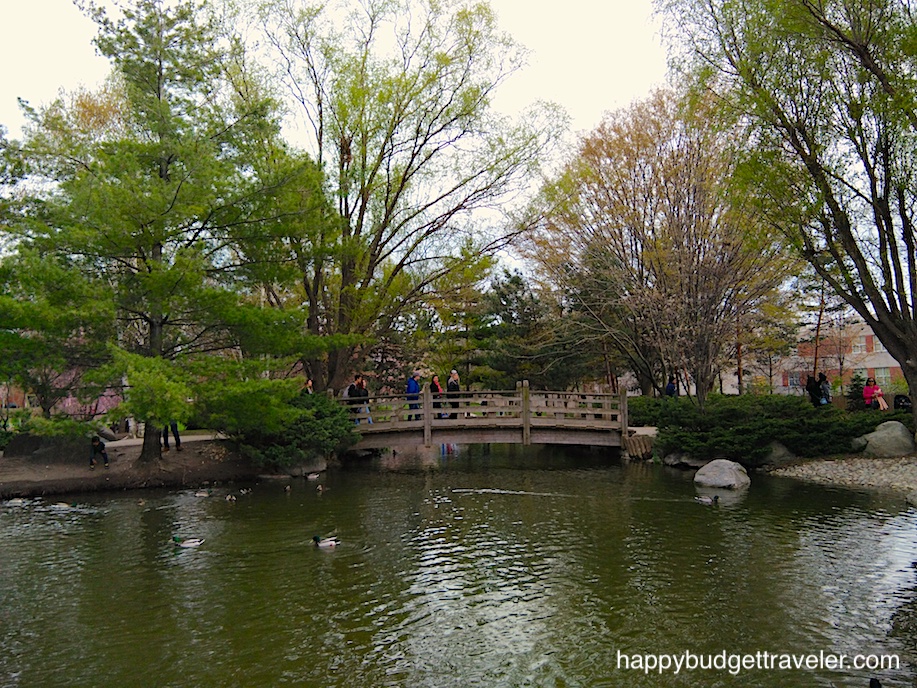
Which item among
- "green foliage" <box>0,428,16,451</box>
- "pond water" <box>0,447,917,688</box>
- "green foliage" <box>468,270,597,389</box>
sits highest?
"green foliage" <box>468,270,597,389</box>

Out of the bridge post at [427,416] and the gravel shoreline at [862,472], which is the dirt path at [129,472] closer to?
the bridge post at [427,416]

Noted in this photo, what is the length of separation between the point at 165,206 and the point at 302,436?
652 centimetres

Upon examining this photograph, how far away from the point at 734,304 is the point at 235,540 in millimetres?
15481

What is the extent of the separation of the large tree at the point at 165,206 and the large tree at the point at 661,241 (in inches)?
362

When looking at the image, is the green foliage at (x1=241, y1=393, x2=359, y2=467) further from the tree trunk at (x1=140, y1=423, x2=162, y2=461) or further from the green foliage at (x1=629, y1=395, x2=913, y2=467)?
the green foliage at (x1=629, y1=395, x2=913, y2=467)

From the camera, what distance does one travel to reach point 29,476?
15.1 meters

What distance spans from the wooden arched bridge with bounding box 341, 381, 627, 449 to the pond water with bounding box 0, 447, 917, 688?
16.9 ft

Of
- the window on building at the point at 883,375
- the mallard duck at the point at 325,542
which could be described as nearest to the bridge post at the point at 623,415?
the mallard duck at the point at 325,542

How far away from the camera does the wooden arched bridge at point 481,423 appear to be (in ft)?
62.2

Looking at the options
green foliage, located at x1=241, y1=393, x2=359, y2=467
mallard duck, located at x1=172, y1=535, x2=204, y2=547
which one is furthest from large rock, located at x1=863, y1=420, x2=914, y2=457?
mallard duck, located at x1=172, y1=535, x2=204, y2=547

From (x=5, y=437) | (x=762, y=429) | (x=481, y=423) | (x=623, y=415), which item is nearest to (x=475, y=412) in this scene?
(x=481, y=423)

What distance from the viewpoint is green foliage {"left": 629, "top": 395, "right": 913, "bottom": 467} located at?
673 inches

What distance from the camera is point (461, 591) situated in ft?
26.4

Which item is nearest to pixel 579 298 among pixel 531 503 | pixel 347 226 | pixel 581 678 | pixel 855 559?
pixel 347 226
